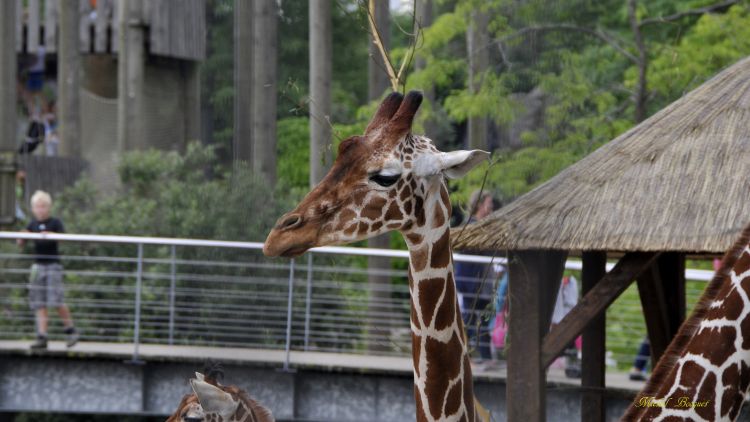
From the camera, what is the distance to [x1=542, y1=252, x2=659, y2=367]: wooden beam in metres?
8.11

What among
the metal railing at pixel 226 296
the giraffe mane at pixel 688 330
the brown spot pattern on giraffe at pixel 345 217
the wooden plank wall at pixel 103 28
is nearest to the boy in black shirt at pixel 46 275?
the metal railing at pixel 226 296

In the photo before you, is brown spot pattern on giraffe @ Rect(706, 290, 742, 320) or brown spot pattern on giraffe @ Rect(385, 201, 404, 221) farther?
brown spot pattern on giraffe @ Rect(385, 201, 404, 221)

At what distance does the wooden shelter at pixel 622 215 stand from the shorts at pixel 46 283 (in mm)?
7059

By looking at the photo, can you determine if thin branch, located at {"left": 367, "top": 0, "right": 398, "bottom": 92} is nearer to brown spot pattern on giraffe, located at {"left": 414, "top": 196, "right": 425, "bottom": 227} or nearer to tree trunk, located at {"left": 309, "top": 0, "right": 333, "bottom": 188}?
brown spot pattern on giraffe, located at {"left": 414, "top": 196, "right": 425, "bottom": 227}

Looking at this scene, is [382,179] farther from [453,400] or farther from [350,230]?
[453,400]

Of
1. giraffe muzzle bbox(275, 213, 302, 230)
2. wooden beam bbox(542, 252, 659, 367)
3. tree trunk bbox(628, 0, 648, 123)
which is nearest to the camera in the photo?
giraffe muzzle bbox(275, 213, 302, 230)

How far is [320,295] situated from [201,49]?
360 centimetres

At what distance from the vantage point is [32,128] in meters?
28.2

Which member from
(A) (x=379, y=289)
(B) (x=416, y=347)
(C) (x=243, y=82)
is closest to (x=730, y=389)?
(B) (x=416, y=347)

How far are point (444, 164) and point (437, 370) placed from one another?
37.0 inches

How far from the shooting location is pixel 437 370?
21.3 feet

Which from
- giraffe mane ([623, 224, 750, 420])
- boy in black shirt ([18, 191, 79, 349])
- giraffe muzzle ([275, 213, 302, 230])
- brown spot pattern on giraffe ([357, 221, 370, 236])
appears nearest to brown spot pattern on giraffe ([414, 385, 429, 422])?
brown spot pattern on giraffe ([357, 221, 370, 236])

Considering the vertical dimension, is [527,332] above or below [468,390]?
above

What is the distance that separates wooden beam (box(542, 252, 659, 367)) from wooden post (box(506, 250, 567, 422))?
68 millimetres
